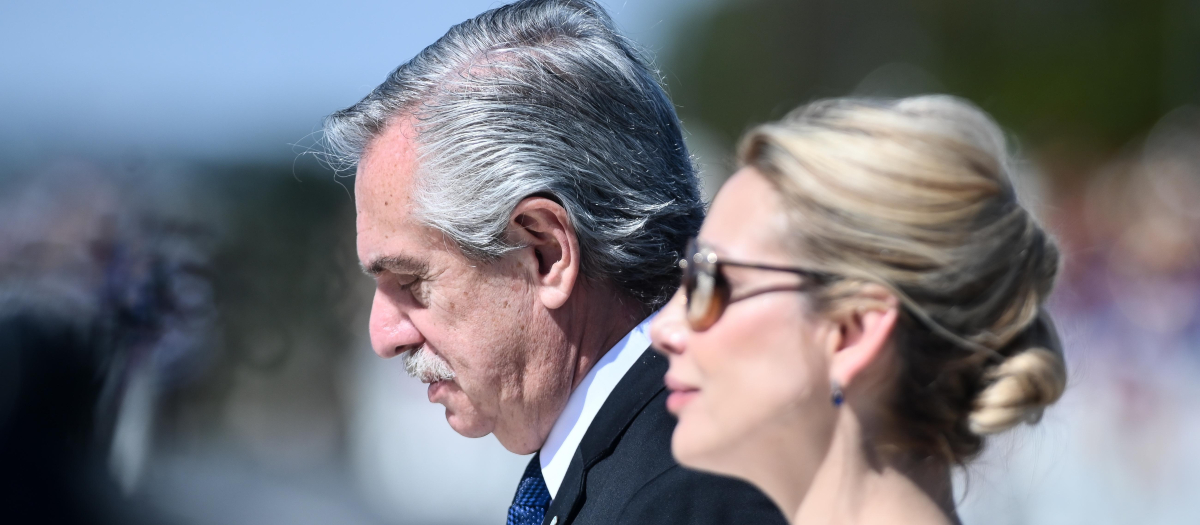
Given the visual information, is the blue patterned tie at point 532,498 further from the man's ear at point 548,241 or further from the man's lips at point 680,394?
the man's lips at point 680,394

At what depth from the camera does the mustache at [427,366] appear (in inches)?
89.4

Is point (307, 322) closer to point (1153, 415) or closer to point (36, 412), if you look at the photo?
point (36, 412)

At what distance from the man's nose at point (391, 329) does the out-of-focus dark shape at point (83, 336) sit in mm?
2215

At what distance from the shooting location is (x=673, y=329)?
1.51 meters

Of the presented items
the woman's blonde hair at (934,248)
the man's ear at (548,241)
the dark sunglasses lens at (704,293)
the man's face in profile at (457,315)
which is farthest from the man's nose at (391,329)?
the woman's blonde hair at (934,248)

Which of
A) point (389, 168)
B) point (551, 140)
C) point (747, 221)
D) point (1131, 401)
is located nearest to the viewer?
point (747, 221)

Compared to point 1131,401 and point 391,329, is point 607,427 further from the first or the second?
point 1131,401

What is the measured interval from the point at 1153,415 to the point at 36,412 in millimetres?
6623

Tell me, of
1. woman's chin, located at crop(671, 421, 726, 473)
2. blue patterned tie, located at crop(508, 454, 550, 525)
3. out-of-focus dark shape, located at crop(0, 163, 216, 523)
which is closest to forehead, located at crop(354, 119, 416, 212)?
blue patterned tie, located at crop(508, 454, 550, 525)

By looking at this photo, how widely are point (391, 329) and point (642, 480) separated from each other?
31.0 inches

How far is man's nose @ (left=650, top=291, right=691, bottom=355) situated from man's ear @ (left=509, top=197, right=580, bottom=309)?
61 cm

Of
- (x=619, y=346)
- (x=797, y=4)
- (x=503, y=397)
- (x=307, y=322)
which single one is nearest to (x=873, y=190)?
(x=619, y=346)

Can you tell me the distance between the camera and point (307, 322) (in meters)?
6.16

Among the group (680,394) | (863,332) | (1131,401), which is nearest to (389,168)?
(680,394)
